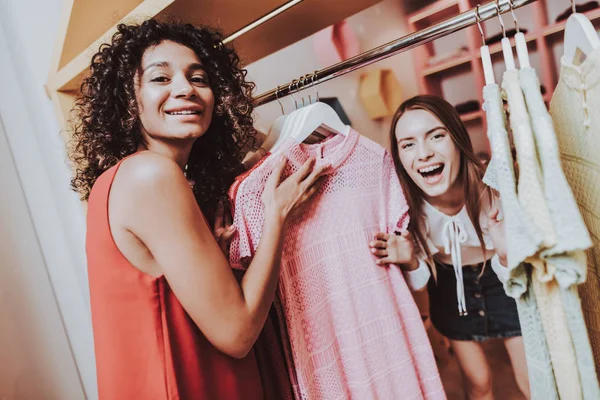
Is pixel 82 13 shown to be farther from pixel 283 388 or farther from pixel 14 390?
pixel 14 390

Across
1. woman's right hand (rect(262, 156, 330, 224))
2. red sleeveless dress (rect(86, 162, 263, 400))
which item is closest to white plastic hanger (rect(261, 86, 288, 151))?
woman's right hand (rect(262, 156, 330, 224))

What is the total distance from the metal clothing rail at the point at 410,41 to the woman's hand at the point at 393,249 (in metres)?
0.38

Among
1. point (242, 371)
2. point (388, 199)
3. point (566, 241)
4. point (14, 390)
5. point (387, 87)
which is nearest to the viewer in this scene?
point (566, 241)

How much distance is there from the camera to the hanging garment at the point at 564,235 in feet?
1.64

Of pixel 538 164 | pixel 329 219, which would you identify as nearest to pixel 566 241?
pixel 538 164

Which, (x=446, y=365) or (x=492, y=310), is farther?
(x=446, y=365)

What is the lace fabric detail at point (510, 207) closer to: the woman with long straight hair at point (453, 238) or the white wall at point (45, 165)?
the woman with long straight hair at point (453, 238)

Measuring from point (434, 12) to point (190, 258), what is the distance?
145 centimetres

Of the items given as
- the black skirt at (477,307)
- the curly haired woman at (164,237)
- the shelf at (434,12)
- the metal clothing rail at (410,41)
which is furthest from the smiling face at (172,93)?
the shelf at (434,12)

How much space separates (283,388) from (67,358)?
3.41ft

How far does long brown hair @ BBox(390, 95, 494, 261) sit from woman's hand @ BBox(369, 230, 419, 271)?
83 millimetres

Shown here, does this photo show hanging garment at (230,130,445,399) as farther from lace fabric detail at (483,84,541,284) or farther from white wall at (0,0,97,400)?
white wall at (0,0,97,400)

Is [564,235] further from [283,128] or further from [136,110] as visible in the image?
[136,110]

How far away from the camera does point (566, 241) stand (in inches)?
19.5
